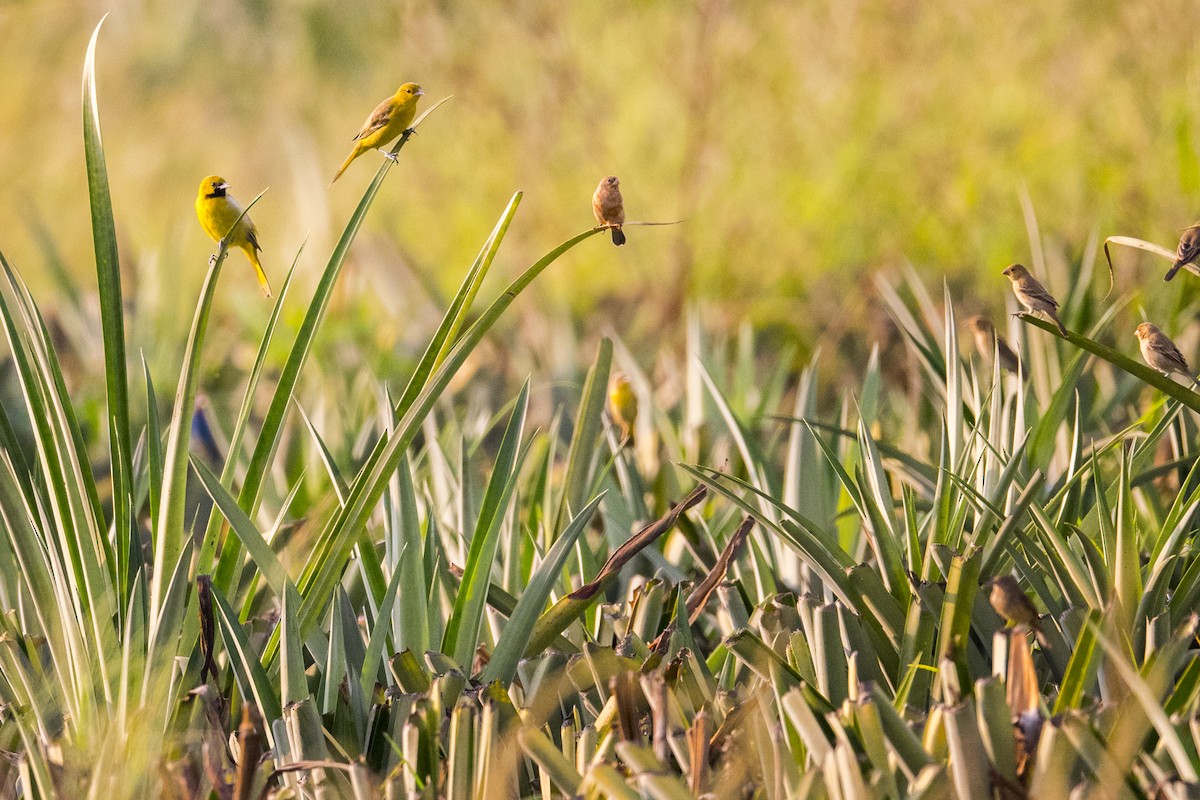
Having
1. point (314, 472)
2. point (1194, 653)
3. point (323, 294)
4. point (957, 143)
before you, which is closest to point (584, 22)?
point (957, 143)

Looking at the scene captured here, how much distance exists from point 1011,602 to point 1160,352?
45cm

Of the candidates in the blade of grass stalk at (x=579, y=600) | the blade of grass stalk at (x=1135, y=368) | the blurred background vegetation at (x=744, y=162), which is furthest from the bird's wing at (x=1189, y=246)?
the blurred background vegetation at (x=744, y=162)

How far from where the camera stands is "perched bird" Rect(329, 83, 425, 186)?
3.94 feet

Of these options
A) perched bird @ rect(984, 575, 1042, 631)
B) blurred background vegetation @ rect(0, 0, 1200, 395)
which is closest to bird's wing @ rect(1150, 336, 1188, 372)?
perched bird @ rect(984, 575, 1042, 631)

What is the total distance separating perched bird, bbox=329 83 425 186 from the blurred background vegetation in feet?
6.89

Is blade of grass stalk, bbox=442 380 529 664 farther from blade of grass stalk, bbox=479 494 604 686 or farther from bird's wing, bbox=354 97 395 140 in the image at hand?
bird's wing, bbox=354 97 395 140

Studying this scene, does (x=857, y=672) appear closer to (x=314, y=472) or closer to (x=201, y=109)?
(x=314, y=472)

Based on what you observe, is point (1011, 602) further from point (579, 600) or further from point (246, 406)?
point (246, 406)

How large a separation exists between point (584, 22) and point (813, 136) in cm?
124

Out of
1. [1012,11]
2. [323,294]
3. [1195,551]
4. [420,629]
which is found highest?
[1012,11]

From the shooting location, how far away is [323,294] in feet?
4.20

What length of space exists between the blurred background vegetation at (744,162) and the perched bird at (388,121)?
210 cm

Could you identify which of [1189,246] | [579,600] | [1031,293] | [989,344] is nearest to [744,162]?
[989,344]

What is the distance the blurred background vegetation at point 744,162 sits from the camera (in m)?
3.80
